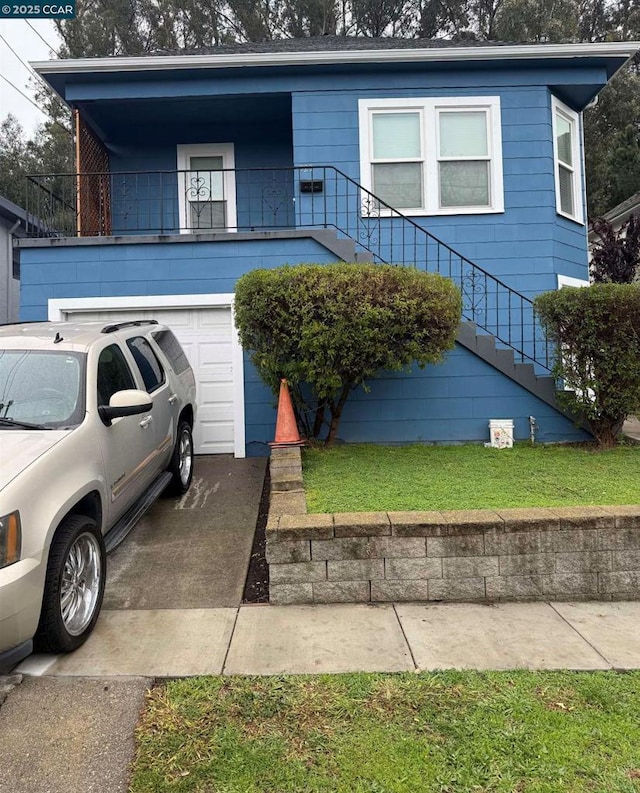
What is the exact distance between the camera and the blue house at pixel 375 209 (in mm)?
7926

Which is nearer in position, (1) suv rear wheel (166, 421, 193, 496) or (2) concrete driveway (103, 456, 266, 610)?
(2) concrete driveway (103, 456, 266, 610)

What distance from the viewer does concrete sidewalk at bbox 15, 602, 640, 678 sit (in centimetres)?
313

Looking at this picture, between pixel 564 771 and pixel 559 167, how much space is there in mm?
9302

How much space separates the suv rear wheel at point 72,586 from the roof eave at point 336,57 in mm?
7692

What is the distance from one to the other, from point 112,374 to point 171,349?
208cm

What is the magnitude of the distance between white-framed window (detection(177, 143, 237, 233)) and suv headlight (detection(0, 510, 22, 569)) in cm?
823

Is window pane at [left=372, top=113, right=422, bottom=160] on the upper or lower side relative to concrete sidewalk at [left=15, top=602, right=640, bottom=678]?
upper

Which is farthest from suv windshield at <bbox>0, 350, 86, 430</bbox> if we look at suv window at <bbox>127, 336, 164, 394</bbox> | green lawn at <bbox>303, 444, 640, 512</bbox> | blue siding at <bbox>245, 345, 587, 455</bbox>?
blue siding at <bbox>245, 345, 587, 455</bbox>

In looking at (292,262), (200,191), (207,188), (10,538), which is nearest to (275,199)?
(207,188)

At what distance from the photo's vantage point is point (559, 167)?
943 centimetres

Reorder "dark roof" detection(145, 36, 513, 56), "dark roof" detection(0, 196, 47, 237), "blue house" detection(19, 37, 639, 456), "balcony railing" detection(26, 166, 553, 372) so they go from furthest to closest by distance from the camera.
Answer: "dark roof" detection(0, 196, 47, 237)
"dark roof" detection(145, 36, 513, 56)
"balcony railing" detection(26, 166, 553, 372)
"blue house" detection(19, 37, 639, 456)

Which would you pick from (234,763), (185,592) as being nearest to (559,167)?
(185,592)

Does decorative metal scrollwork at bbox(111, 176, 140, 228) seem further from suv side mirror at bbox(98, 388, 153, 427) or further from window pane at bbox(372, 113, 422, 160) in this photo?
suv side mirror at bbox(98, 388, 153, 427)

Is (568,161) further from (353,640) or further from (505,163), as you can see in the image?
(353,640)
